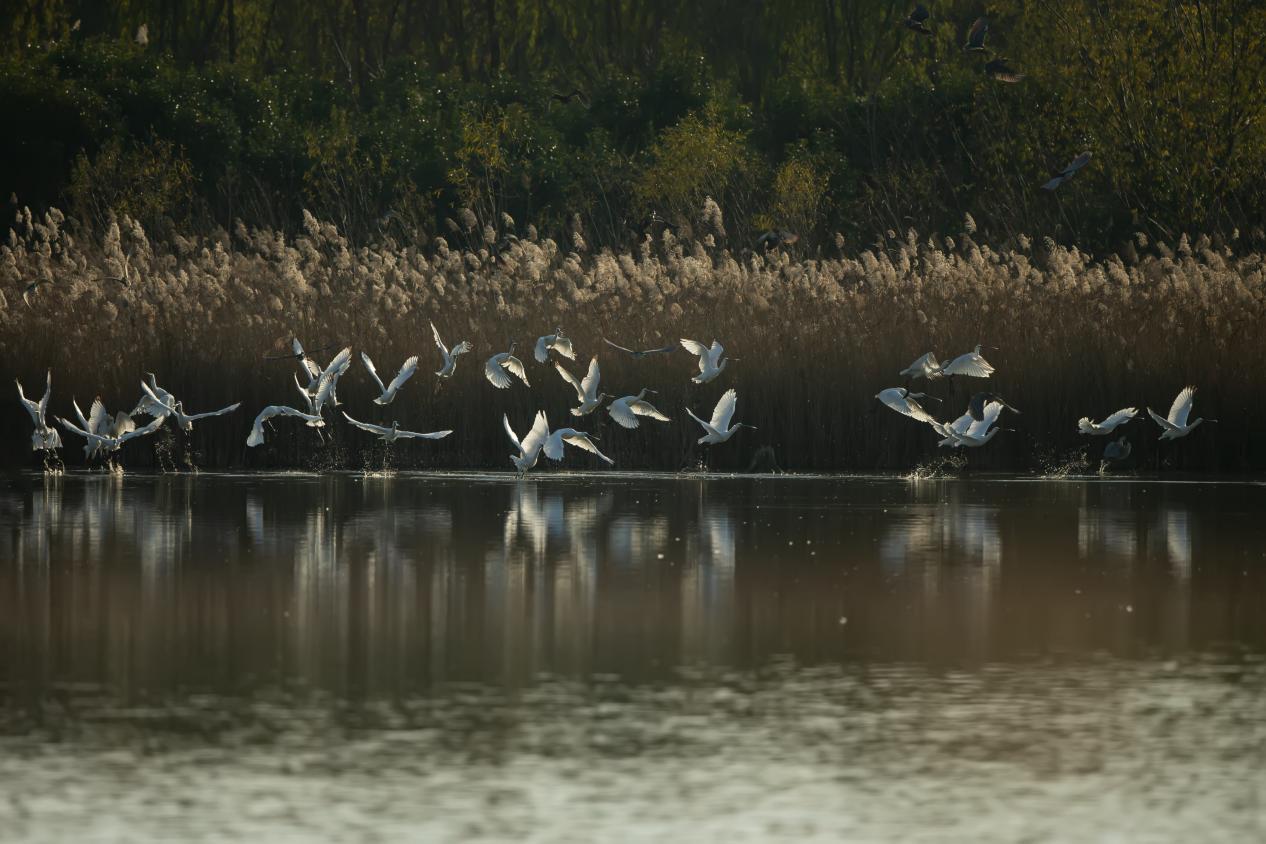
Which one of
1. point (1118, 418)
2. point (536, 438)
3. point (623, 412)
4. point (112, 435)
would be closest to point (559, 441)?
point (536, 438)

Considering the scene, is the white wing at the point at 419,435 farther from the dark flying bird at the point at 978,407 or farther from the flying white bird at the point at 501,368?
the dark flying bird at the point at 978,407

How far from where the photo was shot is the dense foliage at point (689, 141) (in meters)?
29.4

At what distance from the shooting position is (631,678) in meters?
8.59

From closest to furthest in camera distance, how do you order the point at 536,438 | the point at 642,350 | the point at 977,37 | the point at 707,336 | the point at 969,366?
the point at 536,438 < the point at 969,366 < the point at 642,350 < the point at 707,336 < the point at 977,37

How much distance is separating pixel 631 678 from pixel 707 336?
41.6 feet

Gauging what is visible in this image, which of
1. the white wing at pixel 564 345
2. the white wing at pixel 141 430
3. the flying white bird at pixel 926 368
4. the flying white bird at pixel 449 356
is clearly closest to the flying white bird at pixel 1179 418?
the flying white bird at pixel 926 368

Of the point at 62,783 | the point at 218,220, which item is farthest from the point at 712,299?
the point at 218,220

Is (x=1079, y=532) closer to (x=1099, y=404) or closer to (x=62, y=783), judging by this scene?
(x=1099, y=404)

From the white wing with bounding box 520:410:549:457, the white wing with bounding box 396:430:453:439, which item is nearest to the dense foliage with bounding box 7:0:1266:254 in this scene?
the white wing with bounding box 396:430:453:439

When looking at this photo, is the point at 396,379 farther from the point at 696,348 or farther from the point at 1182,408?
the point at 1182,408

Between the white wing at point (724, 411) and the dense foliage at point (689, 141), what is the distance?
36.6 feet

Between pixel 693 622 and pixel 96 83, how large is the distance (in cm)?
3265

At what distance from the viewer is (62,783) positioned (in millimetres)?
6824

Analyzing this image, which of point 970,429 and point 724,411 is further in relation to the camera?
point 724,411
